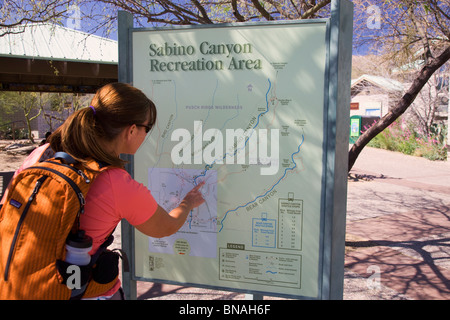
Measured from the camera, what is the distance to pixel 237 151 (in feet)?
6.95

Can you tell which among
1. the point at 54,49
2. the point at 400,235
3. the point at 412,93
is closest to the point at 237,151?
the point at 412,93

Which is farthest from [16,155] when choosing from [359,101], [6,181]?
[359,101]

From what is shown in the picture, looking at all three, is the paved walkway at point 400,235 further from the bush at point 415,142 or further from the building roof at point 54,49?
the building roof at point 54,49

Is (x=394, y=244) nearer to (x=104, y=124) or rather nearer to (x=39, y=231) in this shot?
(x=104, y=124)

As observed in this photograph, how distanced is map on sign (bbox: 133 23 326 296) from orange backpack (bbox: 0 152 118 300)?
849 mm

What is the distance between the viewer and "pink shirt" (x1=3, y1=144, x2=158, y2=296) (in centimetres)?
155

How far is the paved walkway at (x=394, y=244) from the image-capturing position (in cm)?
420

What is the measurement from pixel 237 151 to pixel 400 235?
5.27 meters

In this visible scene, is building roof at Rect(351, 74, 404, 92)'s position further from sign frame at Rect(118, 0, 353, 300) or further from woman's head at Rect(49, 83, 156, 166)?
Result: woman's head at Rect(49, 83, 156, 166)

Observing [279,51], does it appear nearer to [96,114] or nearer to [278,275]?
[96,114]

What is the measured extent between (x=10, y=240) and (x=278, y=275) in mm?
1319

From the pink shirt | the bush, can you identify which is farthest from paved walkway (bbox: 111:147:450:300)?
the bush

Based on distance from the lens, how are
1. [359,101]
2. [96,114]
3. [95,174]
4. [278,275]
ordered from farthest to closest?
[359,101] → [278,275] → [96,114] → [95,174]

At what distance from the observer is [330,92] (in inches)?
76.5
